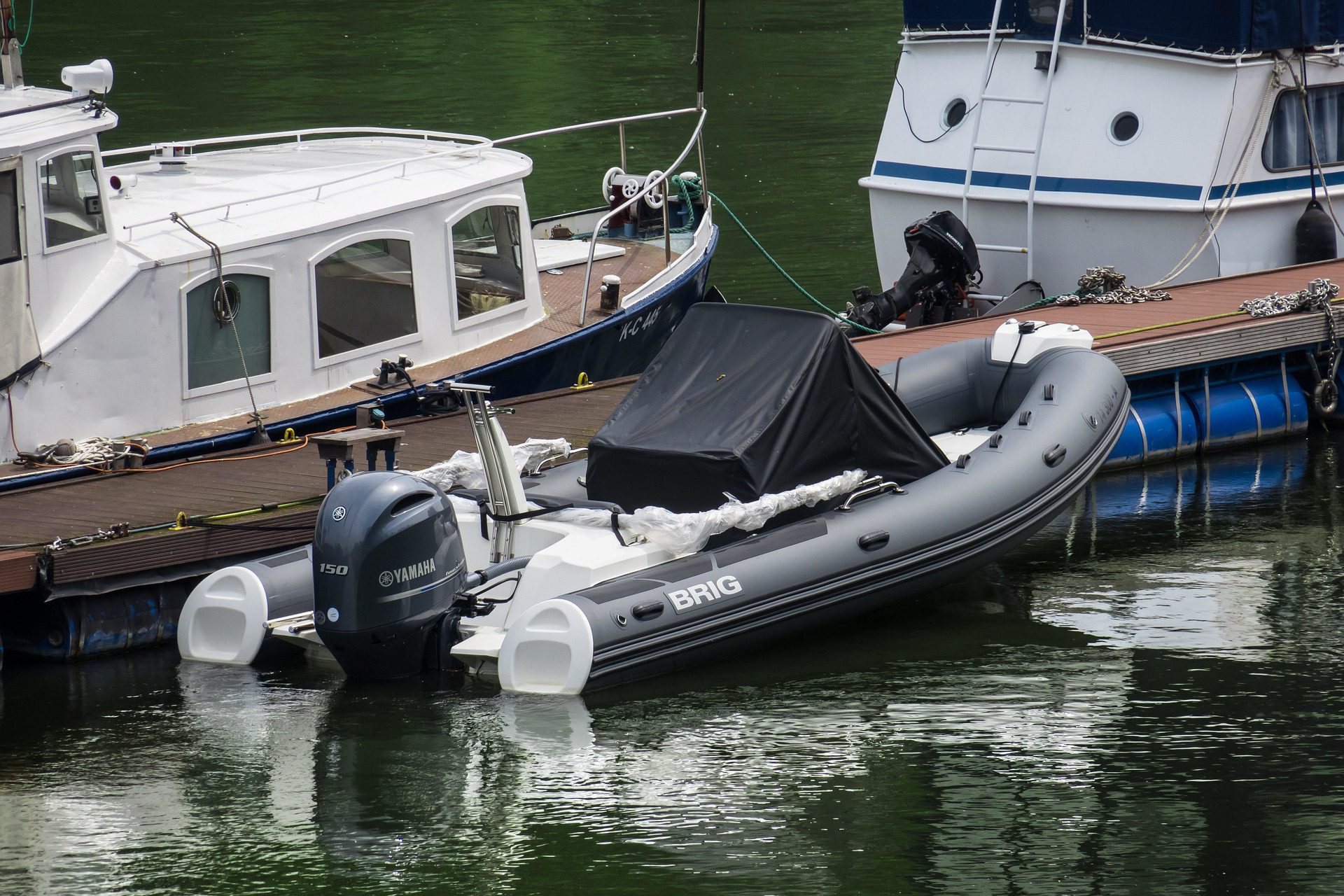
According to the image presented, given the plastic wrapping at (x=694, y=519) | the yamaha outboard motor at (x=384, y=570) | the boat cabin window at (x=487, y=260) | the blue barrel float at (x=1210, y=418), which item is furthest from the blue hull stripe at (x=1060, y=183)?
the yamaha outboard motor at (x=384, y=570)

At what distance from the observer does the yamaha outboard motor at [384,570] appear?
25.4ft

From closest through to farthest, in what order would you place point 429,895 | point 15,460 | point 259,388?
point 429,895 → point 15,460 → point 259,388

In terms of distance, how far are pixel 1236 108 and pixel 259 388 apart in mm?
7357

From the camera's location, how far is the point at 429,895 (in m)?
6.37

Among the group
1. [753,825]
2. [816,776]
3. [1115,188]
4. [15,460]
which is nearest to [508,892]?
[753,825]

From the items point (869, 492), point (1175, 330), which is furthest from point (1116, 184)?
point (869, 492)

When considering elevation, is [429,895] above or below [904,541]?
below

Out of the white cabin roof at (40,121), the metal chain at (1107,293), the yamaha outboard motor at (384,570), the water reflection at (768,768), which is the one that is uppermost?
the white cabin roof at (40,121)

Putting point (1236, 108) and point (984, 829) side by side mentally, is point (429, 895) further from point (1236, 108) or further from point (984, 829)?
point (1236, 108)

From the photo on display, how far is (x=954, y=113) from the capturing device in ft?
47.4

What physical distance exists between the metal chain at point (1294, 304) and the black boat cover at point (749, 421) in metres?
4.11

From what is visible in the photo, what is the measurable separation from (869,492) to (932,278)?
492 centimetres

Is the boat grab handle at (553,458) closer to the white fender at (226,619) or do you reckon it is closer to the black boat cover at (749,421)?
the black boat cover at (749,421)

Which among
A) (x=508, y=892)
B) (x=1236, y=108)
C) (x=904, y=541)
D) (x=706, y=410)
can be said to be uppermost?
(x=1236, y=108)
